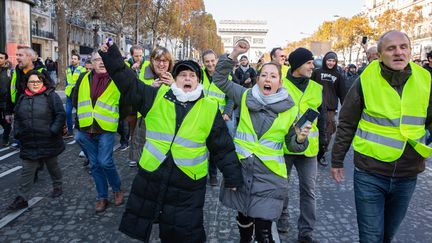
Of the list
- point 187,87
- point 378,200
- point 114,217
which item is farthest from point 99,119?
point 378,200

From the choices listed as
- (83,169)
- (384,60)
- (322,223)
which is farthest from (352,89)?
(83,169)

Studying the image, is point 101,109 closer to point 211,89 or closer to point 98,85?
point 98,85

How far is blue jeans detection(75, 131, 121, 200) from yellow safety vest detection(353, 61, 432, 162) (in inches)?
111

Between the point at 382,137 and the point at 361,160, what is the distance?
9.4 inches

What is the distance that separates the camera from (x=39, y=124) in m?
Answer: 4.83

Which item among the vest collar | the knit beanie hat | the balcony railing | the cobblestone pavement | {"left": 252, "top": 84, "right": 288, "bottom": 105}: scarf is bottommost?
the cobblestone pavement

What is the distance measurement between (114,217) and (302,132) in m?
2.45

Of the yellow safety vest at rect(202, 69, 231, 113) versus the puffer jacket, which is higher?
the yellow safety vest at rect(202, 69, 231, 113)

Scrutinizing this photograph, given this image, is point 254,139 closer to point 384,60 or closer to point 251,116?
point 251,116

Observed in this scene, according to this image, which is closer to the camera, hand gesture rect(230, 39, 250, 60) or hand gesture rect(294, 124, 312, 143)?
hand gesture rect(294, 124, 312, 143)

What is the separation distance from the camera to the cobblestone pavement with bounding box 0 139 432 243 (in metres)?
4.00

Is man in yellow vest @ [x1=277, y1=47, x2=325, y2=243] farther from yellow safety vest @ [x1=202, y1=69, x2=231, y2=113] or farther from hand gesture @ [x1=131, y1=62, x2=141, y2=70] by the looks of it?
hand gesture @ [x1=131, y1=62, x2=141, y2=70]

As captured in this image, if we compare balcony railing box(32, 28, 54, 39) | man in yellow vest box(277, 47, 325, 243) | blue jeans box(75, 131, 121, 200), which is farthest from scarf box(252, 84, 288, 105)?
balcony railing box(32, 28, 54, 39)

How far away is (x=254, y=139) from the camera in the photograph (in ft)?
10.5
